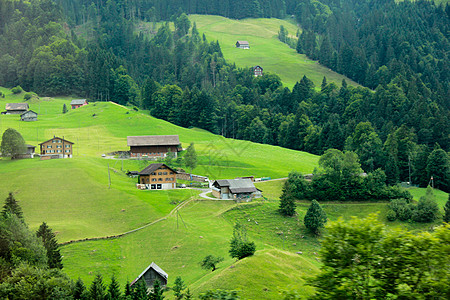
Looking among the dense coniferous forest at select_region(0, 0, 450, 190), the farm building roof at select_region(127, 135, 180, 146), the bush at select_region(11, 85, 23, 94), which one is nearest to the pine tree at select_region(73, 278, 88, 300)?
the farm building roof at select_region(127, 135, 180, 146)

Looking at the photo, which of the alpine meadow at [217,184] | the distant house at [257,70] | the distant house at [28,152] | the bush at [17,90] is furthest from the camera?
the distant house at [257,70]

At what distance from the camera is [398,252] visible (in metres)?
19.2

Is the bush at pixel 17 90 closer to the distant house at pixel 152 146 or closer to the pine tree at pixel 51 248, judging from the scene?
the distant house at pixel 152 146

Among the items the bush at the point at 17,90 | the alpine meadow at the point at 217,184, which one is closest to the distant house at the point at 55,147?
the alpine meadow at the point at 217,184

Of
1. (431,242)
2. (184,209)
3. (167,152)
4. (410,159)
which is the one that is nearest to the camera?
(431,242)

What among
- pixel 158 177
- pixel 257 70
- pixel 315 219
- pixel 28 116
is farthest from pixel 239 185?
pixel 257 70

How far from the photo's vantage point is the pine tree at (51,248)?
166ft

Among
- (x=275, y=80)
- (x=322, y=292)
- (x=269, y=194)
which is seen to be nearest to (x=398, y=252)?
(x=322, y=292)

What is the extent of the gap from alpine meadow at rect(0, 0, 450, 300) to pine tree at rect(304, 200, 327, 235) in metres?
0.33

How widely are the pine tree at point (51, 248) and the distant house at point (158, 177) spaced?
3107 cm

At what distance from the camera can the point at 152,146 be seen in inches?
4198

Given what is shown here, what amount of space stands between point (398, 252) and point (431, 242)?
1.44 m

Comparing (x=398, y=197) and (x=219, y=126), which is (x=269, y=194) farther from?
(x=219, y=126)

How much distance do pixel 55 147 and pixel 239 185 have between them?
4394 centimetres
